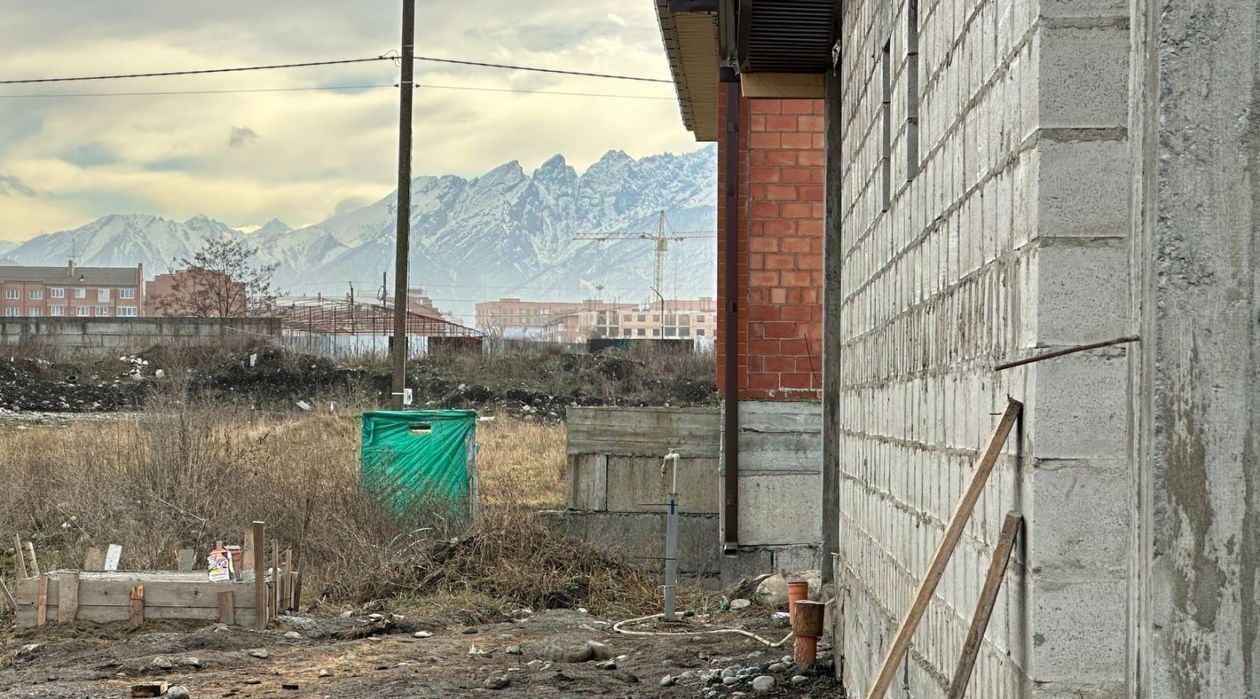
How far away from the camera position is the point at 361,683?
8859 mm

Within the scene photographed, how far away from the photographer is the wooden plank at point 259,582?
10664mm

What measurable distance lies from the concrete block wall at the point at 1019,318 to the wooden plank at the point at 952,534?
0.06 m

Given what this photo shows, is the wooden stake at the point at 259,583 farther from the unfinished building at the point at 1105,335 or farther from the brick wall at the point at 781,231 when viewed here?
the unfinished building at the point at 1105,335

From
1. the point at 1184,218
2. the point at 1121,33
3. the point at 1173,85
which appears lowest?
the point at 1184,218

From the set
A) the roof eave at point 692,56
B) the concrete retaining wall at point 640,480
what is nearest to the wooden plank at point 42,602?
the concrete retaining wall at point 640,480

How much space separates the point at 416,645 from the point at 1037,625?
26.4 ft

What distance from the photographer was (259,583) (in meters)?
10.8

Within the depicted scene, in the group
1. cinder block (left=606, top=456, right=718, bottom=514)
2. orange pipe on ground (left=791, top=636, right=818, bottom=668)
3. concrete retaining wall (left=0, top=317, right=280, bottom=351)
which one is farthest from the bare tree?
orange pipe on ground (left=791, top=636, right=818, bottom=668)

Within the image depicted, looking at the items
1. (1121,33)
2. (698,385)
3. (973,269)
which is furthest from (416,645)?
(698,385)

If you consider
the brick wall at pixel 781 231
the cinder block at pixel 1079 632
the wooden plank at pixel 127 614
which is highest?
the brick wall at pixel 781 231

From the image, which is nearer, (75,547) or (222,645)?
(222,645)

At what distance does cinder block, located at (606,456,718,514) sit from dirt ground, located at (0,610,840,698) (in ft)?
9.11

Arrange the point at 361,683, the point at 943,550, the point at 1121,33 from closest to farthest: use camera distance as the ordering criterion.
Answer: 1. the point at 1121,33
2. the point at 943,550
3. the point at 361,683

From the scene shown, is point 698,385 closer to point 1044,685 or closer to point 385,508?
point 385,508
